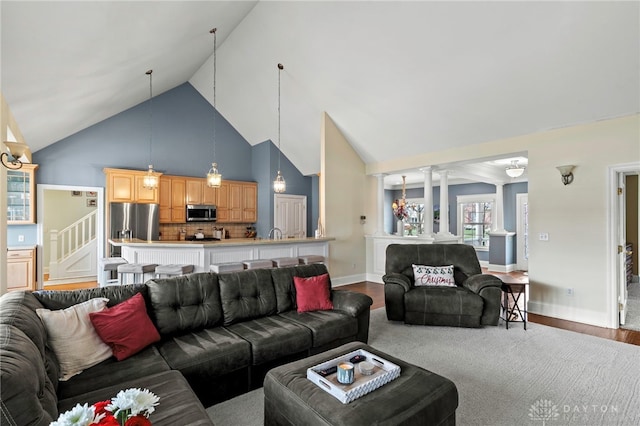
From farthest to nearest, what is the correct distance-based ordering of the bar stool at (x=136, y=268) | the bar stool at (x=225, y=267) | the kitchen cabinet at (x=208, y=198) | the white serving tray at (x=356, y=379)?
the kitchen cabinet at (x=208, y=198) < the bar stool at (x=225, y=267) < the bar stool at (x=136, y=268) < the white serving tray at (x=356, y=379)

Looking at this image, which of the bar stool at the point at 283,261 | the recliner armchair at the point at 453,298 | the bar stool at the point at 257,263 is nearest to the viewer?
the recliner armchair at the point at 453,298

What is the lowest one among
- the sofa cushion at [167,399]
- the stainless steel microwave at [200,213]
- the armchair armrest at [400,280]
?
the sofa cushion at [167,399]

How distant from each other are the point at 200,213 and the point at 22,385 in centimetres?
671

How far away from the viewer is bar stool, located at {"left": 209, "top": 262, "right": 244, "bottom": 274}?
4.54m

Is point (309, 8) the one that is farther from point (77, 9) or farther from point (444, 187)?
point (444, 187)

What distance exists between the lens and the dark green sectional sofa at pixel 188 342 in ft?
4.76

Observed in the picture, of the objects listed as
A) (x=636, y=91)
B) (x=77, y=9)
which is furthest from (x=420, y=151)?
(x=77, y=9)

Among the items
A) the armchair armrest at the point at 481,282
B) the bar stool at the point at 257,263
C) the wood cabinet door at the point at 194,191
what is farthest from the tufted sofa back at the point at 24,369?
the wood cabinet door at the point at 194,191

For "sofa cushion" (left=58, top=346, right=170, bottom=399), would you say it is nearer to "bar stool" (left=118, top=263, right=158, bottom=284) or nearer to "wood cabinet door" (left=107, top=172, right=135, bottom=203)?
"bar stool" (left=118, top=263, right=158, bottom=284)

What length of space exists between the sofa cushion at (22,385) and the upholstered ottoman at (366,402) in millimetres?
1072

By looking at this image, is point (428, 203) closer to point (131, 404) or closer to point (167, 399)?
point (167, 399)

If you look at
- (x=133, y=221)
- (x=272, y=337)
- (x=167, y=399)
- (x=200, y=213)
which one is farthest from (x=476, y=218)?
(x=167, y=399)

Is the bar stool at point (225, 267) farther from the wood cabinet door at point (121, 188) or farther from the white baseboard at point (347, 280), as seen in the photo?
the wood cabinet door at point (121, 188)

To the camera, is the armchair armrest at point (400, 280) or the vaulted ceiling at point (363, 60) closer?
the vaulted ceiling at point (363, 60)
